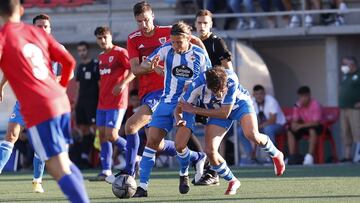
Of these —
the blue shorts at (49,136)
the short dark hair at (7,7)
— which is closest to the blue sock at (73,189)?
the blue shorts at (49,136)

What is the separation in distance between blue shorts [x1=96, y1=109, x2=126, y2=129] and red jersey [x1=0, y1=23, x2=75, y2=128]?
7.03 m

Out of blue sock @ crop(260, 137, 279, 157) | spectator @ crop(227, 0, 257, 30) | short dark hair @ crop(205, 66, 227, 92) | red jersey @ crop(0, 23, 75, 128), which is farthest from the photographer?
spectator @ crop(227, 0, 257, 30)

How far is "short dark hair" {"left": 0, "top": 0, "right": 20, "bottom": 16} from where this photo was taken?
7.79m

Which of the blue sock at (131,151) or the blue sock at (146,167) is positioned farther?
the blue sock at (131,151)

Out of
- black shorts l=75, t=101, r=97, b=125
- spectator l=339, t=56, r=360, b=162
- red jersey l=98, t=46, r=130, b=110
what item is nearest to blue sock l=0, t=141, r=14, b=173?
red jersey l=98, t=46, r=130, b=110

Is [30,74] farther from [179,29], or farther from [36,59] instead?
[179,29]

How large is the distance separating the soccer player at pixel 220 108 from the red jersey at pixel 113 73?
3632 millimetres

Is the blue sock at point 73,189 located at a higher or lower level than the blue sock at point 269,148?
higher

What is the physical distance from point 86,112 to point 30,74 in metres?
12.1

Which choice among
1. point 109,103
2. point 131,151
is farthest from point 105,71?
point 131,151

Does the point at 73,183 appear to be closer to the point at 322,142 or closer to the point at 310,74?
the point at 322,142

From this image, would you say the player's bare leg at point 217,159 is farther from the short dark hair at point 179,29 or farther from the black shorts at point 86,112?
the black shorts at point 86,112

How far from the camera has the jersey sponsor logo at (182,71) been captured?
37.3 ft

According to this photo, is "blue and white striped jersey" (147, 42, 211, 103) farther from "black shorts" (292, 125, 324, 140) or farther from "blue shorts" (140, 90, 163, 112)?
"black shorts" (292, 125, 324, 140)
